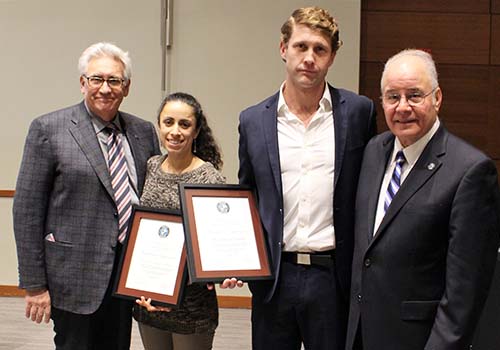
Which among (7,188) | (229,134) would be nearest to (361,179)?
(229,134)

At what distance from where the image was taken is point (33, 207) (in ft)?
7.49

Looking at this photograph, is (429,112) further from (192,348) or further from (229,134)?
(229,134)

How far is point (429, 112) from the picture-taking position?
175cm

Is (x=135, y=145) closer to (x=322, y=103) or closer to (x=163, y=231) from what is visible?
(x=163, y=231)

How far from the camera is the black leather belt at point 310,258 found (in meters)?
2.08

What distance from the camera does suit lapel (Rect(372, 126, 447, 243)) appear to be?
1709 millimetres

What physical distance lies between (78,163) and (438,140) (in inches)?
54.2

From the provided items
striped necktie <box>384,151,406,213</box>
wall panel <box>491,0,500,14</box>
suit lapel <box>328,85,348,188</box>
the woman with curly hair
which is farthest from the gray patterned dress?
wall panel <box>491,0,500,14</box>

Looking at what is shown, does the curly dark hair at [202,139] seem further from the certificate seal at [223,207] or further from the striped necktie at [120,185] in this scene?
the certificate seal at [223,207]

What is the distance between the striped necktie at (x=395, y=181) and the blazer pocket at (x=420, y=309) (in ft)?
0.97

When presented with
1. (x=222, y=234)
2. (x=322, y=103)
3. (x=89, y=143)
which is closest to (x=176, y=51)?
(x=89, y=143)

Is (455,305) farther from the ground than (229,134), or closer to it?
closer to it

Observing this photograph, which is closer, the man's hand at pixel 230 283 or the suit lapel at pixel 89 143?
the man's hand at pixel 230 283

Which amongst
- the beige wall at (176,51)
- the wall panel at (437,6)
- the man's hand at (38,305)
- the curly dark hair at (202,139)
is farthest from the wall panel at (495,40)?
the man's hand at (38,305)
